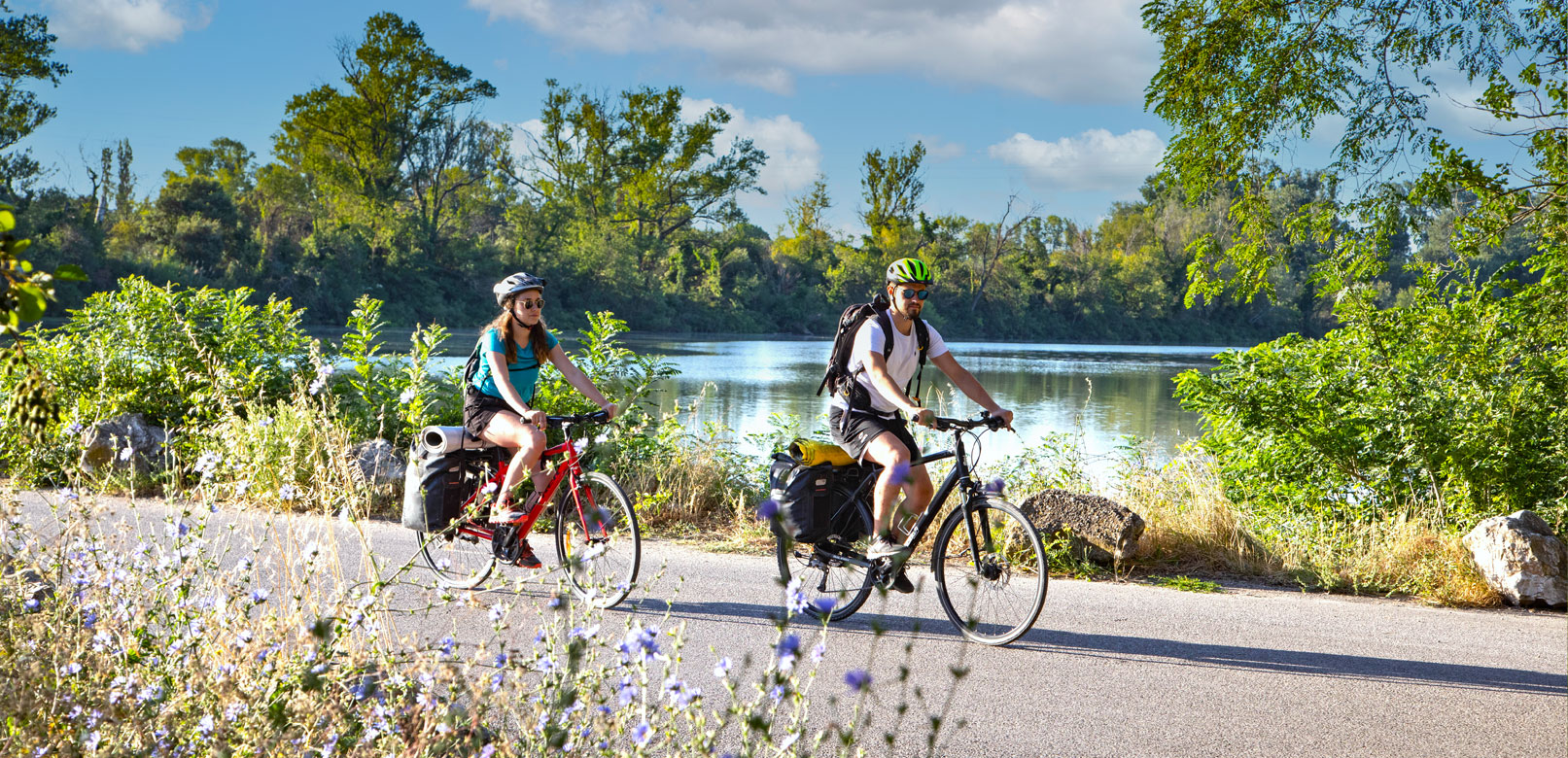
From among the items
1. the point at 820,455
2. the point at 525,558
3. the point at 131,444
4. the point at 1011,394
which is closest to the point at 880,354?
the point at 820,455

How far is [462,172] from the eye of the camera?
60562 mm

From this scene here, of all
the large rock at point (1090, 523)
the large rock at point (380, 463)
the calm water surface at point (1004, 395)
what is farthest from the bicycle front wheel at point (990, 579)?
the large rock at point (380, 463)

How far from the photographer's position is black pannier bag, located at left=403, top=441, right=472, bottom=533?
5516 mm

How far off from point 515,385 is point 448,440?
1.40ft

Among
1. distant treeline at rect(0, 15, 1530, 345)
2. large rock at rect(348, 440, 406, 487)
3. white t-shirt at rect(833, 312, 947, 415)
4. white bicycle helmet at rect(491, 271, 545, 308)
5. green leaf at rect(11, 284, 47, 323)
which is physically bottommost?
large rock at rect(348, 440, 406, 487)

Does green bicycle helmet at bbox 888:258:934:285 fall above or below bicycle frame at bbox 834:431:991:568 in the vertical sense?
above

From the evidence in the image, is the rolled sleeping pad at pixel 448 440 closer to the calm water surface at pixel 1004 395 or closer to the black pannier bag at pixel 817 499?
the black pannier bag at pixel 817 499

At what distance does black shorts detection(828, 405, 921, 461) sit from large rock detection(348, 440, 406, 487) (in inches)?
166

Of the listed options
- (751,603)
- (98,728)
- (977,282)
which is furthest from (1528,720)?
(977,282)

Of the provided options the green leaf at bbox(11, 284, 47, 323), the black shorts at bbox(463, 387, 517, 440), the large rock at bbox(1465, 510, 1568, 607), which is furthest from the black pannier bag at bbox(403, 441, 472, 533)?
the large rock at bbox(1465, 510, 1568, 607)

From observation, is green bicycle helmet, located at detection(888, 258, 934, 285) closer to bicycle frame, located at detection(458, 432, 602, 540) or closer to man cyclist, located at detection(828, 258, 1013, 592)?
man cyclist, located at detection(828, 258, 1013, 592)

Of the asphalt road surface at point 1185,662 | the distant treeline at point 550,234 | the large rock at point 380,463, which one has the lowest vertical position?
the asphalt road surface at point 1185,662

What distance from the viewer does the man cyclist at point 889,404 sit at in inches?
199

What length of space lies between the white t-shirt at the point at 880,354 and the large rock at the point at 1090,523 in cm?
173
